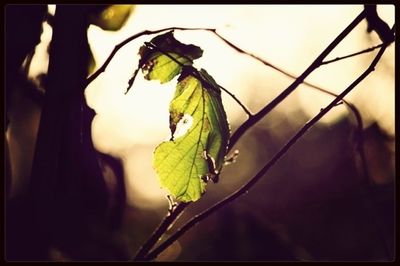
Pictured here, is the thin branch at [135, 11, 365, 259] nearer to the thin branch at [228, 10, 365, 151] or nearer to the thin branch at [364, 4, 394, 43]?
the thin branch at [228, 10, 365, 151]

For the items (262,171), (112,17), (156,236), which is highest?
(112,17)

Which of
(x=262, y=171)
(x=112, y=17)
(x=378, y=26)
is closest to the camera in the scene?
(x=262, y=171)

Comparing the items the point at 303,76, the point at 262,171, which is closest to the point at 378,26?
the point at 303,76

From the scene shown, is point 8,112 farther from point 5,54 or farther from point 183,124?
point 183,124

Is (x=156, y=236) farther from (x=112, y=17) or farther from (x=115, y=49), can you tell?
(x=112, y=17)

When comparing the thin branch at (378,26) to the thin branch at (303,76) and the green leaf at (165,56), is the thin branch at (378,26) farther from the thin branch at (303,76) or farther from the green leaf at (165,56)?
the green leaf at (165,56)

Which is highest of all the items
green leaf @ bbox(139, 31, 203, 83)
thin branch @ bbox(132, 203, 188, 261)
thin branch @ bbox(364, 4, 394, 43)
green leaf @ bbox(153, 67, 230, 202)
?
thin branch @ bbox(364, 4, 394, 43)

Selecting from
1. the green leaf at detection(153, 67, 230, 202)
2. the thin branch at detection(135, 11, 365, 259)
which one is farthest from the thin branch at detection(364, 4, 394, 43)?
the green leaf at detection(153, 67, 230, 202)
